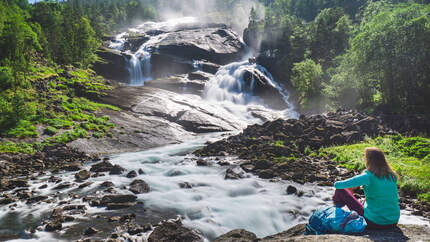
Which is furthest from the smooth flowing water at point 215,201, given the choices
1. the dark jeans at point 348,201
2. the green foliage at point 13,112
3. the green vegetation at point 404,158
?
the green foliage at point 13,112

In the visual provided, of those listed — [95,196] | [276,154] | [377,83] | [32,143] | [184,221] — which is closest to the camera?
[184,221]

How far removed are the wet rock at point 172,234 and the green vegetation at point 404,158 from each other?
10.3 meters

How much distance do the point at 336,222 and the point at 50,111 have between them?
31659mm

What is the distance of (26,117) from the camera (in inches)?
997

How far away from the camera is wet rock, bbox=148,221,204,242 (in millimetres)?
8438

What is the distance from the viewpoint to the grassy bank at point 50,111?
896 inches

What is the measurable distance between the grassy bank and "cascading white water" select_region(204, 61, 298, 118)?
24.5m

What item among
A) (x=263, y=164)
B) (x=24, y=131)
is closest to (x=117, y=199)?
(x=263, y=164)

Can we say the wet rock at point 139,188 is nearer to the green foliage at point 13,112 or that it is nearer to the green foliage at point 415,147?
the green foliage at point 13,112

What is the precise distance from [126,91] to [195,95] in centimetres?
1701

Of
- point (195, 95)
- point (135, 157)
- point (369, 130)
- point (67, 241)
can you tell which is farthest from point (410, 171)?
point (195, 95)

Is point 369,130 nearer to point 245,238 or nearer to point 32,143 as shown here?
point 245,238

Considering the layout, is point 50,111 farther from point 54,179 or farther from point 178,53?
point 178,53

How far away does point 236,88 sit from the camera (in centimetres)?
6000
